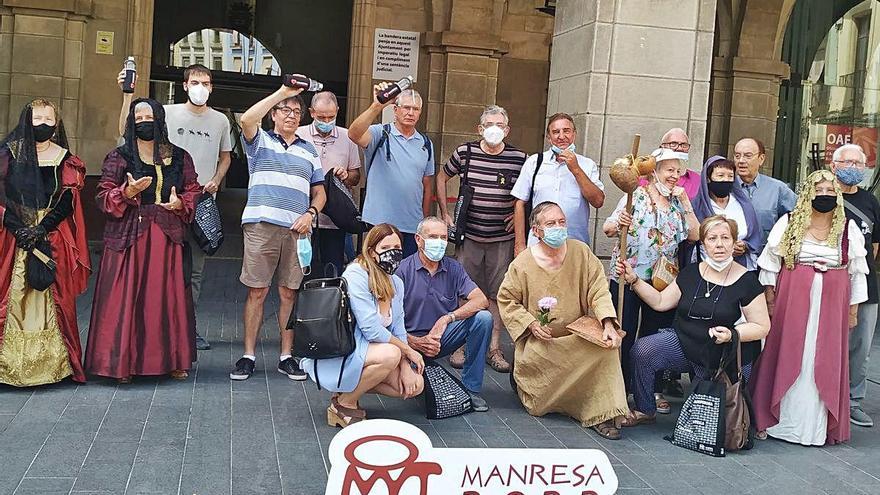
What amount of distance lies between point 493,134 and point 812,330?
2275mm

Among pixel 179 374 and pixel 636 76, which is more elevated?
pixel 636 76

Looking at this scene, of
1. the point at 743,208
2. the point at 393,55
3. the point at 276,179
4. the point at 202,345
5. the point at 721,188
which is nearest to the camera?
the point at 721,188

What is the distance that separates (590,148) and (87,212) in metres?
7.20

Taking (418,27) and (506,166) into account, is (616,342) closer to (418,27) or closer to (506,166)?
(506,166)

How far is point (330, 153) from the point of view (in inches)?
269

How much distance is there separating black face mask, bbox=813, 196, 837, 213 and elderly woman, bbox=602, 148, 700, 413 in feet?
2.19

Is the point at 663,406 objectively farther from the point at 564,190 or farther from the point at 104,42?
the point at 104,42

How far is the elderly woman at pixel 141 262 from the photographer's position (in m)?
5.88

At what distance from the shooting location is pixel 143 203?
19.6 ft

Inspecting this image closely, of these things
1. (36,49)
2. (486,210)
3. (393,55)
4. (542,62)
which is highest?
(542,62)

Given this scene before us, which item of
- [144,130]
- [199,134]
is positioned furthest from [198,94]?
[144,130]

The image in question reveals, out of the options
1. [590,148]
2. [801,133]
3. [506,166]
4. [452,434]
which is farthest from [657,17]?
[801,133]

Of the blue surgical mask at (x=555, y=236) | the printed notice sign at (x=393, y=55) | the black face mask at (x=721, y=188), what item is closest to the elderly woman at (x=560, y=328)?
the blue surgical mask at (x=555, y=236)

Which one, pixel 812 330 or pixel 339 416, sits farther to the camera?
pixel 812 330
